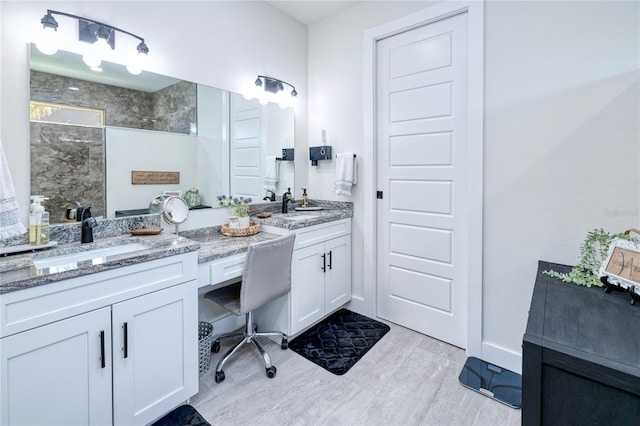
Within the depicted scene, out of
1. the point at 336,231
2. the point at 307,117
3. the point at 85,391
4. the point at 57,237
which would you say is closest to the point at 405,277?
the point at 336,231

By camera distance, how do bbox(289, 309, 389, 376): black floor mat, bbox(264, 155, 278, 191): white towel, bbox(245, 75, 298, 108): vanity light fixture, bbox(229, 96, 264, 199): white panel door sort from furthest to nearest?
bbox(264, 155, 278, 191): white towel < bbox(245, 75, 298, 108): vanity light fixture < bbox(229, 96, 264, 199): white panel door < bbox(289, 309, 389, 376): black floor mat

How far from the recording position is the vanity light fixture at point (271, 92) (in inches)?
104

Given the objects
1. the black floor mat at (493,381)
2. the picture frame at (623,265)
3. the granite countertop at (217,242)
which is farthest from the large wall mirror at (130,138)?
the picture frame at (623,265)

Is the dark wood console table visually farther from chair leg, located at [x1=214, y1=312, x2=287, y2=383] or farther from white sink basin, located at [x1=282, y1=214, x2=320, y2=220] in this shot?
white sink basin, located at [x1=282, y1=214, x2=320, y2=220]

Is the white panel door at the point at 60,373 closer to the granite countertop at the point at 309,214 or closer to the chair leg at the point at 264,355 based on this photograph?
the chair leg at the point at 264,355

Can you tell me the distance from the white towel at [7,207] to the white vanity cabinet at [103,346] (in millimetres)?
483

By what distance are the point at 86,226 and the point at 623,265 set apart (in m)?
2.58

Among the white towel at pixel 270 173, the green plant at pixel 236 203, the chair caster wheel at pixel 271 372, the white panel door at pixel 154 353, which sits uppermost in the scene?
the white towel at pixel 270 173

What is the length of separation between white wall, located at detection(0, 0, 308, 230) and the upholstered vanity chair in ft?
2.14

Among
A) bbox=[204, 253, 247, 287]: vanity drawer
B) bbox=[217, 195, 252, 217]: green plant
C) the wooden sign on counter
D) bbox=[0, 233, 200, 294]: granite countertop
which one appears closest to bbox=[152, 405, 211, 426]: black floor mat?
bbox=[204, 253, 247, 287]: vanity drawer

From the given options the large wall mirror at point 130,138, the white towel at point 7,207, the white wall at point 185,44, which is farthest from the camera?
the large wall mirror at point 130,138

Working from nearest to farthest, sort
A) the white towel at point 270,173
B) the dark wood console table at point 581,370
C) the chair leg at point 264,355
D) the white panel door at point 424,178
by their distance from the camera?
the dark wood console table at point 581,370
the chair leg at point 264,355
the white panel door at point 424,178
the white towel at point 270,173

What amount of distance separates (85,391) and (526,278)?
7.97 ft

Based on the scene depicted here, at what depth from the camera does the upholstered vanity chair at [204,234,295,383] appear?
186 centimetres
